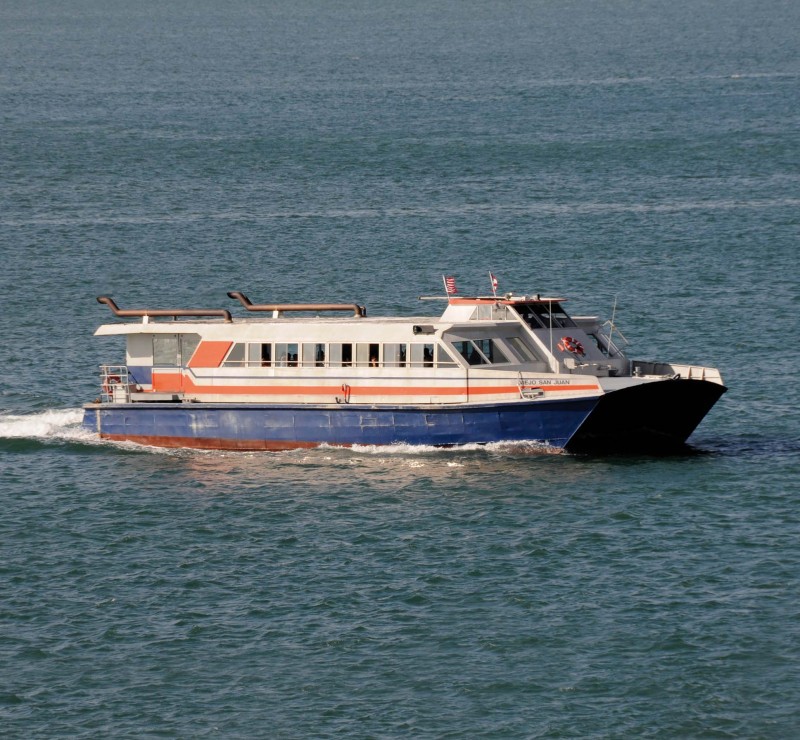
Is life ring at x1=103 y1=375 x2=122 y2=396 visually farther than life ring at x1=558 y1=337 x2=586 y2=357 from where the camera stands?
Yes

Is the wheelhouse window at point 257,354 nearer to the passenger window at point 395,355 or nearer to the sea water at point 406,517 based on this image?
the sea water at point 406,517

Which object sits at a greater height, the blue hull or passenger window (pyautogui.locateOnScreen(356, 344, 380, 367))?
passenger window (pyautogui.locateOnScreen(356, 344, 380, 367))

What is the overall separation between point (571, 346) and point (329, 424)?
26.5ft

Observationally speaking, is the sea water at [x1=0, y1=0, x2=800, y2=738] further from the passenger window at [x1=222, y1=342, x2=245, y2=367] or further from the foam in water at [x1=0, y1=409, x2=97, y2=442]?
the passenger window at [x1=222, y1=342, x2=245, y2=367]

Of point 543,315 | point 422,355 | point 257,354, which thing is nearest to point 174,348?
point 257,354

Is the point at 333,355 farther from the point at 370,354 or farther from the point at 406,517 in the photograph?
the point at 406,517

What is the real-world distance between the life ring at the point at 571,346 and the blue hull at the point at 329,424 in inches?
108

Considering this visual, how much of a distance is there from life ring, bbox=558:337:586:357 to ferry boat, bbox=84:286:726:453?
45 mm

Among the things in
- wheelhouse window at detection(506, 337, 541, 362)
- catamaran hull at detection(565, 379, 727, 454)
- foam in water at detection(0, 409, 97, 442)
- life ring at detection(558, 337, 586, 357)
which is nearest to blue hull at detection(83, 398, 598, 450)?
catamaran hull at detection(565, 379, 727, 454)

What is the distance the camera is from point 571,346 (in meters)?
52.9

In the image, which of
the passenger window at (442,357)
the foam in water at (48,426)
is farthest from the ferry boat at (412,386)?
the foam in water at (48,426)

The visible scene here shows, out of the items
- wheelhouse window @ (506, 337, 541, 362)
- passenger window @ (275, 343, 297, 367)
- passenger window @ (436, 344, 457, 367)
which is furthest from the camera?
passenger window @ (275, 343, 297, 367)

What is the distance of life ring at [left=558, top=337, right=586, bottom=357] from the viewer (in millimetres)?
52750

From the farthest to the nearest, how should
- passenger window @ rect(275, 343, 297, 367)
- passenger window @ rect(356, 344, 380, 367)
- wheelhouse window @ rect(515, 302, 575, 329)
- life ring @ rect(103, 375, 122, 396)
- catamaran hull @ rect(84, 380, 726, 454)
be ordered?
1. life ring @ rect(103, 375, 122, 396)
2. passenger window @ rect(275, 343, 297, 367)
3. wheelhouse window @ rect(515, 302, 575, 329)
4. passenger window @ rect(356, 344, 380, 367)
5. catamaran hull @ rect(84, 380, 726, 454)
